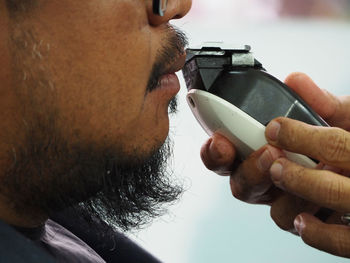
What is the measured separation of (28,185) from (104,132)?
123 mm

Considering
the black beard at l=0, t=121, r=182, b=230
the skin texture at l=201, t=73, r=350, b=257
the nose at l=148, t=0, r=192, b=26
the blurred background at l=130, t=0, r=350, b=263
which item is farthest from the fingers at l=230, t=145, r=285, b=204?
the blurred background at l=130, t=0, r=350, b=263

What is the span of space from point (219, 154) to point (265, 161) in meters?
0.10

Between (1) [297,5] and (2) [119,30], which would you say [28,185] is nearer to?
(2) [119,30]

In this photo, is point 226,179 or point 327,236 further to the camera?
point 226,179

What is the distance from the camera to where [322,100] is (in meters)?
1.20

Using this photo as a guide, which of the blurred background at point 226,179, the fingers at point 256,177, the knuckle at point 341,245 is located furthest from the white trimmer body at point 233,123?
the blurred background at point 226,179

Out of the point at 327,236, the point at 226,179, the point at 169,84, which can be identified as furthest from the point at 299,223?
the point at 226,179

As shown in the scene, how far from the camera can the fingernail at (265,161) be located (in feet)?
3.23

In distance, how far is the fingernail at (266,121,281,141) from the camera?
3.12 ft

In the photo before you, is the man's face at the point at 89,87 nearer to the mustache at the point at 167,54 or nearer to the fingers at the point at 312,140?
the mustache at the point at 167,54

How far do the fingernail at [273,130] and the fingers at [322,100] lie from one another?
0.21 m

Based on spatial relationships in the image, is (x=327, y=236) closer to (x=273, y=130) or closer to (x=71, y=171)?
(x=273, y=130)


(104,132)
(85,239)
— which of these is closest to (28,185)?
(104,132)

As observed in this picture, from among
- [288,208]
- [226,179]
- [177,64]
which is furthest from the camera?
[226,179]
